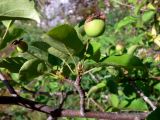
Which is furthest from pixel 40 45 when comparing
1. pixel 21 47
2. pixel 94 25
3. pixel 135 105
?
pixel 135 105

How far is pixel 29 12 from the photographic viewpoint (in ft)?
2.31

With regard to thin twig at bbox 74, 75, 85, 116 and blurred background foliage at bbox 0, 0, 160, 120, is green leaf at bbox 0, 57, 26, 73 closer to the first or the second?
blurred background foliage at bbox 0, 0, 160, 120

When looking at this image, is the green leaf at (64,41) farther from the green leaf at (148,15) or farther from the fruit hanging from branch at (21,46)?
the green leaf at (148,15)

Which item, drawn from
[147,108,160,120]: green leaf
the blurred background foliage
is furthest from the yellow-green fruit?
[147,108,160,120]: green leaf

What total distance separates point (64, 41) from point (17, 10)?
0.13m

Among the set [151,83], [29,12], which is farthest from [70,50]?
[151,83]

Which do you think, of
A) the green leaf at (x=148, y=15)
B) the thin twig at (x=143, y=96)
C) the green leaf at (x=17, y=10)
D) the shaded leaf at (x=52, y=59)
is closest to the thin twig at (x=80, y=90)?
the shaded leaf at (x=52, y=59)

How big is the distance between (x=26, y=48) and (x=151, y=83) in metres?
0.96

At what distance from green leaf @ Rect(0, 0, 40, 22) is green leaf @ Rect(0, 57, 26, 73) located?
260mm

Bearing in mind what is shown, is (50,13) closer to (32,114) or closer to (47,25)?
(47,25)

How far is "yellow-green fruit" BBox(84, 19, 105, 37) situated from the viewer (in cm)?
84

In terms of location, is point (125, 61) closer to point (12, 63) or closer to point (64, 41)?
point (64, 41)

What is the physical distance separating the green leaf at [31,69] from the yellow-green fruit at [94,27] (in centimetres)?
13

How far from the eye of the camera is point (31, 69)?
0.89 meters
